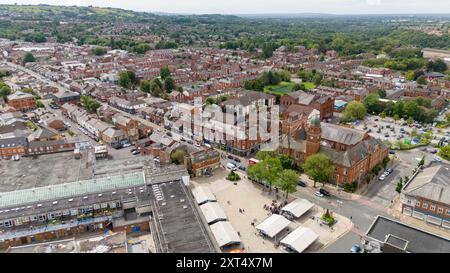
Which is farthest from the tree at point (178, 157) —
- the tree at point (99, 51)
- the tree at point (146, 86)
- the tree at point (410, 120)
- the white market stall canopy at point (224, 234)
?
the tree at point (99, 51)

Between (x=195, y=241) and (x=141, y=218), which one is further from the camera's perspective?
(x=141, y=218)

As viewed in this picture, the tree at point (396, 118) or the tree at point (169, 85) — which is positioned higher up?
the tree at point (169, 85)

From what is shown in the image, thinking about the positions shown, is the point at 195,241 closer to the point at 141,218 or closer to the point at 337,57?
the point at 141,218

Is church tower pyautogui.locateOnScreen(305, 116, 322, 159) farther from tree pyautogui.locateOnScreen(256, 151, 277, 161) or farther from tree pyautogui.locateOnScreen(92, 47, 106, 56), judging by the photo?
tree pyautogui.locateOnScreen(92, 47, 106, 56)

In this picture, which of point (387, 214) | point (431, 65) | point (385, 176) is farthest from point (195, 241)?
point (431, 65)

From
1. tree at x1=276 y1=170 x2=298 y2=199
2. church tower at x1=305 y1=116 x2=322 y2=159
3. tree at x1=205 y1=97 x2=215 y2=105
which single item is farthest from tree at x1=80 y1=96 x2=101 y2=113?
tree at x1=276 y1=170 x2=298 y2=199

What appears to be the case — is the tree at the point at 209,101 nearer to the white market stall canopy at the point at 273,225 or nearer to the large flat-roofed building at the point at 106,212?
the large flat-roofed building at the point at 106,212
